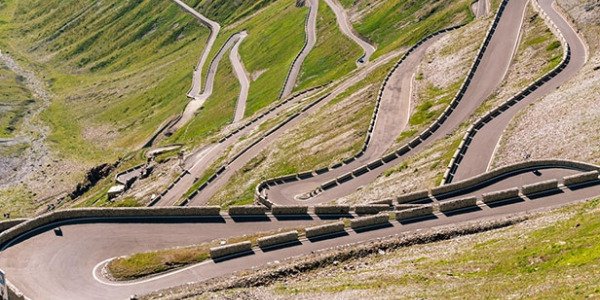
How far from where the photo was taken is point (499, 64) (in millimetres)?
123062

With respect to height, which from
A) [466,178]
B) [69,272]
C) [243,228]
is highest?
[69,272]

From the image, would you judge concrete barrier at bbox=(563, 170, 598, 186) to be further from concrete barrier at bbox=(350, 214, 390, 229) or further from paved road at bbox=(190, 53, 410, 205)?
paved road at bbox=(190, 53, 410, 205)

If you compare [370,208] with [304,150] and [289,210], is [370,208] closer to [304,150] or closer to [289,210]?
[289,210]

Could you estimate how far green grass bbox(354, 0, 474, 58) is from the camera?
158 meters

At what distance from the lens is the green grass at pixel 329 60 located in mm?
168875

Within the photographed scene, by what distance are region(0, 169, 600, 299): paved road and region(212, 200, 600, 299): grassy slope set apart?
467cm

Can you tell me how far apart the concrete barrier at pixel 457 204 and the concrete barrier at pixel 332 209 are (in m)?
9.57

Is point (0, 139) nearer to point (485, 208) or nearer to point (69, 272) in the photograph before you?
point (69, 272)

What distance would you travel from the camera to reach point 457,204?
229ft

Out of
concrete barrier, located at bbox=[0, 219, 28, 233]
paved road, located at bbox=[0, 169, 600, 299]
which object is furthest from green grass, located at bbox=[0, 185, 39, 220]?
paved road, located at bbox=[0, 169, 600, 299]

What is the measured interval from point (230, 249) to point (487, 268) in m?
21.9

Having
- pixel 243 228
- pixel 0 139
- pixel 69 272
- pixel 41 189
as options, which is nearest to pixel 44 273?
pixel 69 272

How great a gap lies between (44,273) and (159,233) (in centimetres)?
1171

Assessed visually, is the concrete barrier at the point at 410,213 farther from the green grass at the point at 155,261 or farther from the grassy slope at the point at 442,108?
the grassy slope at the point at 442,108
